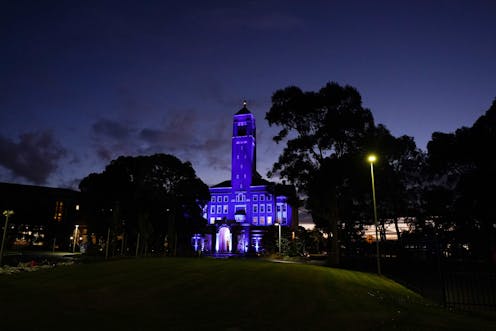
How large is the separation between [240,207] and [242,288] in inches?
3715

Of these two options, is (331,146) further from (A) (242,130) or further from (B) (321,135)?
(A) (242,130)

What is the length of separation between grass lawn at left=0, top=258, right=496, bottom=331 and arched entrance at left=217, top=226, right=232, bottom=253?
3409 inches

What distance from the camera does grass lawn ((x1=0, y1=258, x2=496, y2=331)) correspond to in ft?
31.3

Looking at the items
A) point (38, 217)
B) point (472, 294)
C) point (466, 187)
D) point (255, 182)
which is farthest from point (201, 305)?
point (255, 182)

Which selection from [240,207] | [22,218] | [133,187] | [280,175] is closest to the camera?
[280,175]

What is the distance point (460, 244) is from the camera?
43.0 meters

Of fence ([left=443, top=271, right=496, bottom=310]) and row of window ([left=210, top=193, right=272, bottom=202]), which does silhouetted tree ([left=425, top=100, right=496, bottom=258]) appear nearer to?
fence ([left=443, top=271, right=496, bottom=310])

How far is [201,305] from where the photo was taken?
11.9 metres

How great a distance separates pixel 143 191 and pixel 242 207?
5541cm

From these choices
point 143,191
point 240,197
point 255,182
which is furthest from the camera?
point 255,182

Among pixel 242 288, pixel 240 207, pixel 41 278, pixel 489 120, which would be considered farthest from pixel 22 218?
pixel 489 120

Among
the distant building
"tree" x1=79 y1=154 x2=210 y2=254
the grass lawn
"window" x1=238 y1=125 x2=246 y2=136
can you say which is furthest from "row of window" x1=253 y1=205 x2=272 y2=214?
the grass lawn

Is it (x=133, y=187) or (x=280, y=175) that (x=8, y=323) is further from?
(x=133, y=187)

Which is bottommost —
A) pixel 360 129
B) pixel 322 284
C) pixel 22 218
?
pixel 322 284
